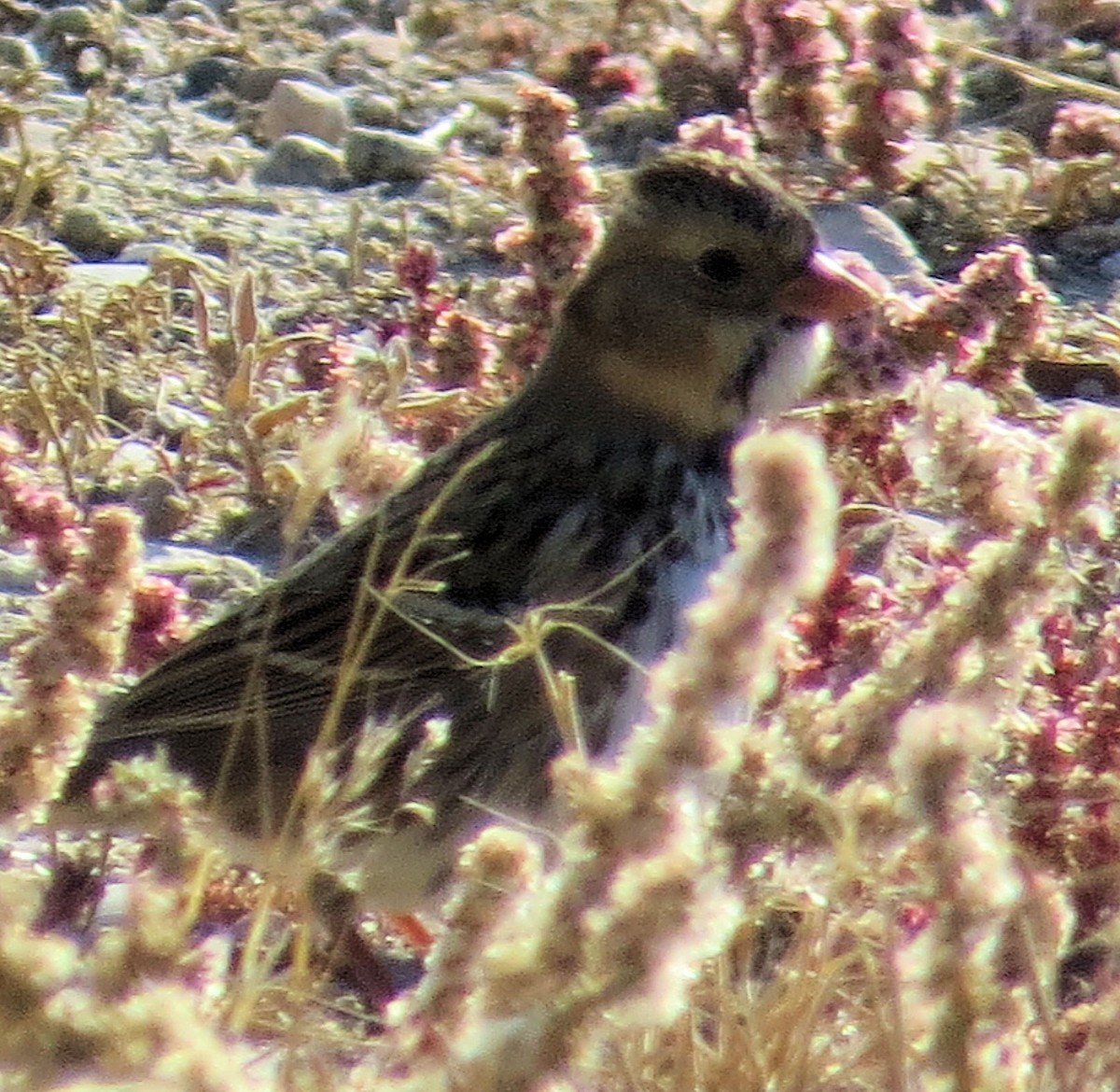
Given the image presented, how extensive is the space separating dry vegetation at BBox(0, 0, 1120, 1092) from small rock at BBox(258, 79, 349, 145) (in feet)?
0.74

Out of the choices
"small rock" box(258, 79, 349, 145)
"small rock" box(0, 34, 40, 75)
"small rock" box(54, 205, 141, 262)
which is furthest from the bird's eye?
"small rock" box(0, 34, 40, 75)

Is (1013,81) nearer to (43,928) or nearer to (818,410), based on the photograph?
(818,410)

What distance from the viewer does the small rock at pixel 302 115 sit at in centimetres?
558

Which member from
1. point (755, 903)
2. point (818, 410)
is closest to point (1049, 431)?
point (818, 410)

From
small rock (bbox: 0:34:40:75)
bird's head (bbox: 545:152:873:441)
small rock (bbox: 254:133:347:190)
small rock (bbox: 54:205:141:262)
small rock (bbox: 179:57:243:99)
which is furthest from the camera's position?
small rock (bbox: 179:57:243:99)

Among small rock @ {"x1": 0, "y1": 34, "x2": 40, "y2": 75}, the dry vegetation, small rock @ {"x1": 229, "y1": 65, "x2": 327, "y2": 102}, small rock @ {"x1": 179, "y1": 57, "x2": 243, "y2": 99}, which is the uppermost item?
the dry vegetation

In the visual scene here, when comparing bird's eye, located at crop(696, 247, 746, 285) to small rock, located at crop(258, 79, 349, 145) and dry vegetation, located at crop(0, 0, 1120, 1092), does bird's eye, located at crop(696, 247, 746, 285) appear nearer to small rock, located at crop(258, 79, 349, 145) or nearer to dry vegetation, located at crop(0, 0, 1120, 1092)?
dry vegetation, located at crop(0, 0, 1120, 1092)

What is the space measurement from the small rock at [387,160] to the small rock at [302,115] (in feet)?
0.43

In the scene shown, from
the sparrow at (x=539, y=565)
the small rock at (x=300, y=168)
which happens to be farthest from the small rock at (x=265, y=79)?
the sparrow at (x=539, y=565)

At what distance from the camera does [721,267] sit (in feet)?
10.7

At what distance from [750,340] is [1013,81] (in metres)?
2.81

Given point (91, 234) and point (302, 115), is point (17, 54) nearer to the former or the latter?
point (302, 115)

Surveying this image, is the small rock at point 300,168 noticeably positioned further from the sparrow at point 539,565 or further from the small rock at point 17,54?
the sparrow at point 539,565

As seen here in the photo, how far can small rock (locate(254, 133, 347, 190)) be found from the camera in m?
5.41
